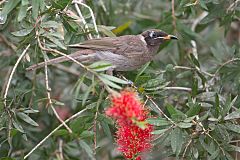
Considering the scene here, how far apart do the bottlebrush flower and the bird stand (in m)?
1.25

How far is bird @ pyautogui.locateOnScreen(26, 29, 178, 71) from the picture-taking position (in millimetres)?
5129

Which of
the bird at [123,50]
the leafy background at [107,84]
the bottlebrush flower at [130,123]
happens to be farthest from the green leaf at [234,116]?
the bird at [123,50]

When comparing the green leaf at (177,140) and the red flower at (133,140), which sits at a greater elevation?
the red flower at (133,140)

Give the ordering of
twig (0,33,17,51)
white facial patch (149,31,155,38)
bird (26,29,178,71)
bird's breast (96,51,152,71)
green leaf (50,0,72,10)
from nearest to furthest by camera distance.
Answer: green leaf (50,0,72,10) → bird (26,29,178,71) → bird's breast (96,51,152,71) → white facial patch (149,31,155,38) → twig (0,33,17,51)

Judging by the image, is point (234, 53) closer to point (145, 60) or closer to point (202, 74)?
point (202, 74)

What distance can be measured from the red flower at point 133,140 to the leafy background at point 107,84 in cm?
21

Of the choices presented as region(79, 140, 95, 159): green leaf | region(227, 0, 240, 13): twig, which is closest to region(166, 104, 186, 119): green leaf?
region(79, 140, 95, 159): green leaf

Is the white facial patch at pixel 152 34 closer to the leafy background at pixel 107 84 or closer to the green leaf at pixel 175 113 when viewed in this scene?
the leafy background at pixel 107 84

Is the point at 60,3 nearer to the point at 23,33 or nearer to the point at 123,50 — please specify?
the point at 23,33

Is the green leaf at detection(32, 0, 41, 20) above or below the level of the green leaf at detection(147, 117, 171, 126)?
above

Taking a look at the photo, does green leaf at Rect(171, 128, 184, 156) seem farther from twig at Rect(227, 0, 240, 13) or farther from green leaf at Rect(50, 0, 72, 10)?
twig at Rect(227, 0, 240, 13)

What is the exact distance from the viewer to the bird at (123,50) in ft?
16.8

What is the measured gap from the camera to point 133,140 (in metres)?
3.80

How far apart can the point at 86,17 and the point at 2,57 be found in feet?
4.23
